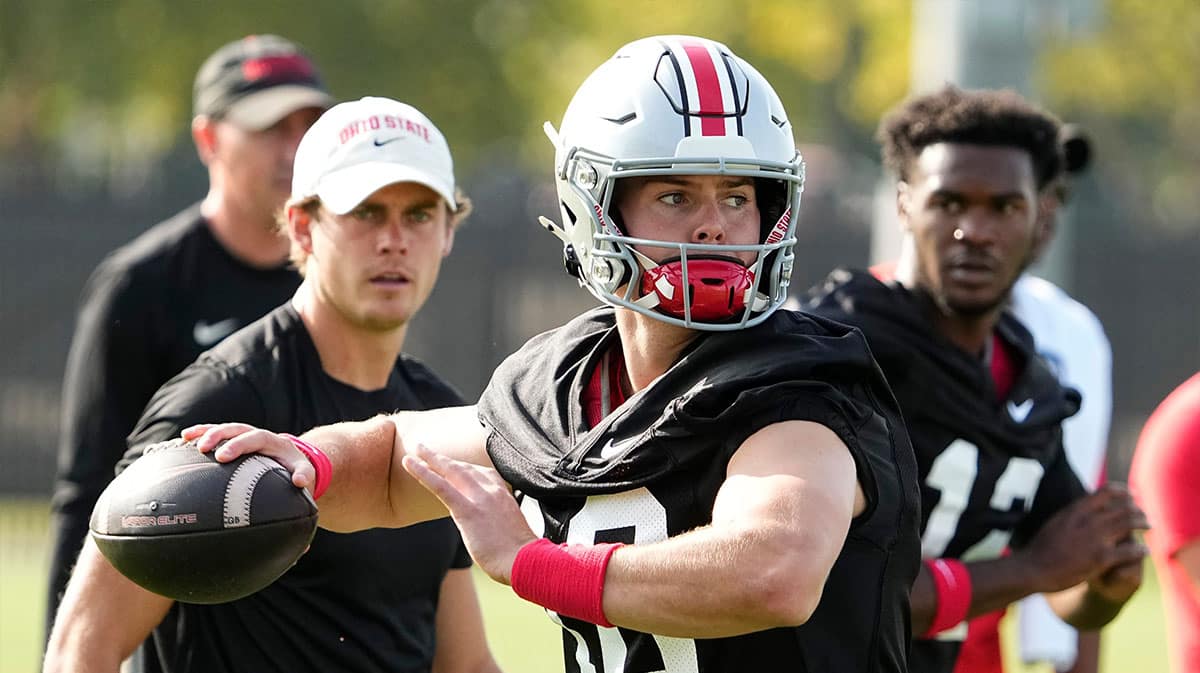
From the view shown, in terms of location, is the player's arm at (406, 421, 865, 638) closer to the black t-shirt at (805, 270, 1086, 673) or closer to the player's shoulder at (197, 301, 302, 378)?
the player's shoulder at (197, 301, 302, 378)

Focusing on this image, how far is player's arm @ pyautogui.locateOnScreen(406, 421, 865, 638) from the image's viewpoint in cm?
298

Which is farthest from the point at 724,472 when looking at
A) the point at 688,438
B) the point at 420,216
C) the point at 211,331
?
the point at 211,331

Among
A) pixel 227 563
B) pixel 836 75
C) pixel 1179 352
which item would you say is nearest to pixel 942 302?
pixel 227 563

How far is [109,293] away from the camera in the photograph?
5.92 meters

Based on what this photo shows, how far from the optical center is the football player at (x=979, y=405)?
4848 mm

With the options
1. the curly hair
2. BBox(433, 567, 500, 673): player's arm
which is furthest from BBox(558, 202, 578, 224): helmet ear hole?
the curly hair

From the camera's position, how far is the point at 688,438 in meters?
3.21

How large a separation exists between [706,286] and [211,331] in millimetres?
2938

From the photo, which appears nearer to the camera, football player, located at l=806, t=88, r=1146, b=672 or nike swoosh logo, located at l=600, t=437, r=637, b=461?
nike swoosh logo, located at l=600, t=437, r=637, b=461

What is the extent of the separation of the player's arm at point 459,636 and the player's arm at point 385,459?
2.28 feet

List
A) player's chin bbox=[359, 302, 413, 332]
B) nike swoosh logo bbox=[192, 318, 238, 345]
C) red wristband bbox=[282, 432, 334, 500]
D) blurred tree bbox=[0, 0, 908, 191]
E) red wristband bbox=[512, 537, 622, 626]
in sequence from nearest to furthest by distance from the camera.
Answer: red wristband bbox=[512, 537, 622, 626] < red wristband bbox=[282, 432, 334, 500] < player's chin bbox=[359, 302, 413, 332] < nike swoosh logo bbox=[192, 318, 238, 345] < blurred tree bbox=[0, 0, 908, 191]

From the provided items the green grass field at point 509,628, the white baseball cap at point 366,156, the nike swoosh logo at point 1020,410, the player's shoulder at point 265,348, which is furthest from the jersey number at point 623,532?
the green grass field at point 509,628

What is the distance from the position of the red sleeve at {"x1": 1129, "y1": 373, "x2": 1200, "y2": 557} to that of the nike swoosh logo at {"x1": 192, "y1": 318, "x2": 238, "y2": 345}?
2947 millimetres

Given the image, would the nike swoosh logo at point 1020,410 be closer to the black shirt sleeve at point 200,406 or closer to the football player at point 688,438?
the football player at point 688,438
